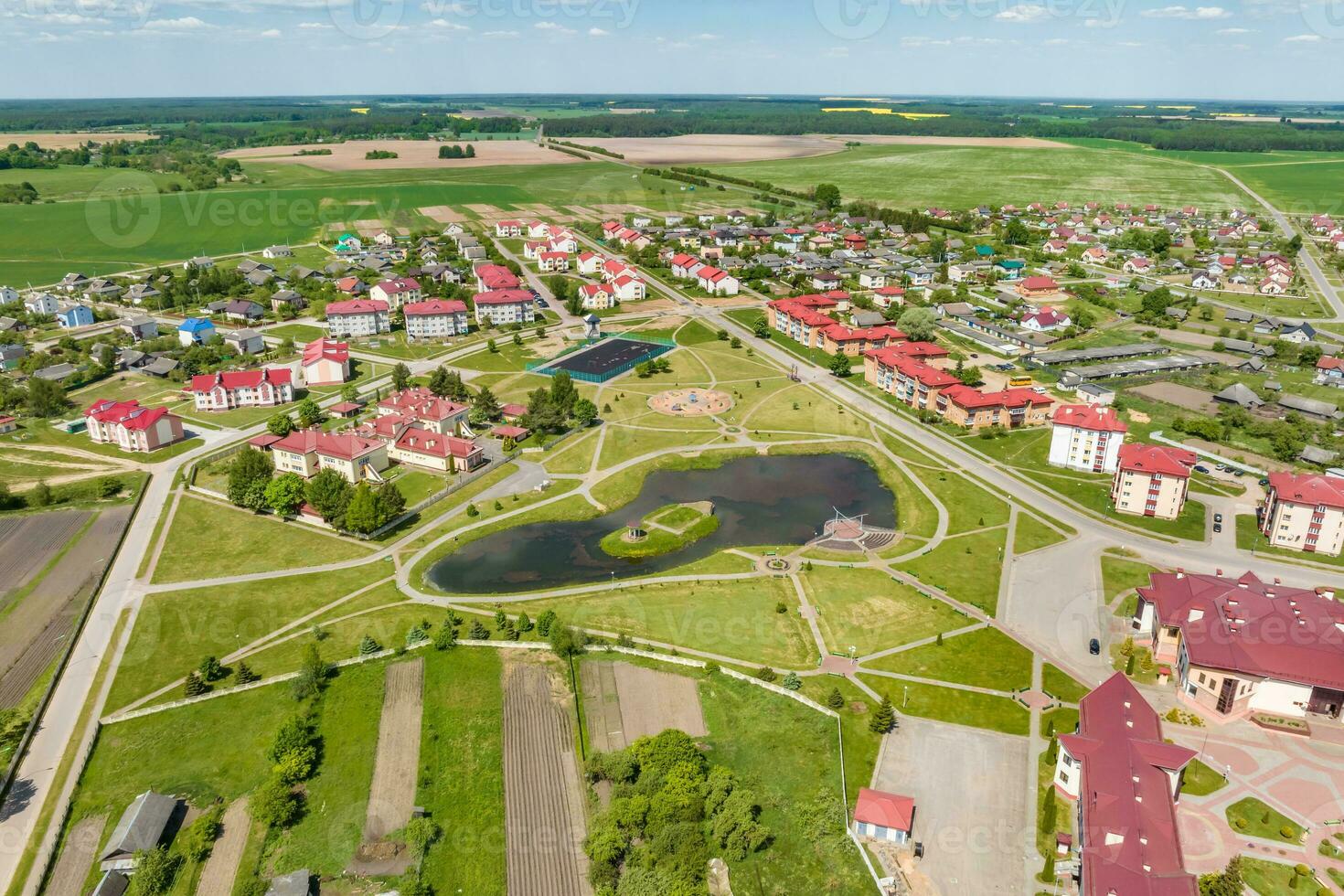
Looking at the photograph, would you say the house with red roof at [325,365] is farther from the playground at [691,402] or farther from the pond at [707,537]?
the pond at [707,537]

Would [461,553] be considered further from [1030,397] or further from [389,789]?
[1030,397]

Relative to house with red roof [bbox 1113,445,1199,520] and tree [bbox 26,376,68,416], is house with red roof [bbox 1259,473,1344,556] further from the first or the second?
tree [bbox 26,376,68,416]

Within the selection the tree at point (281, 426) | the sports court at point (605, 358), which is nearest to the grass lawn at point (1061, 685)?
the sports court at point (605, 358)

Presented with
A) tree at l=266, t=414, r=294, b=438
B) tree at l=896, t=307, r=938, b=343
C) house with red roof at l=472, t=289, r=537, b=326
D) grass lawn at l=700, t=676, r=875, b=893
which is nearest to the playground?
tree at l=896, t=307, r=938, b=343

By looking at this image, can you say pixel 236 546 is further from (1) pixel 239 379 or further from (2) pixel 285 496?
(1) pixel 239 379

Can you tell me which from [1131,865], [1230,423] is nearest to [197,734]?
[1131,865]
